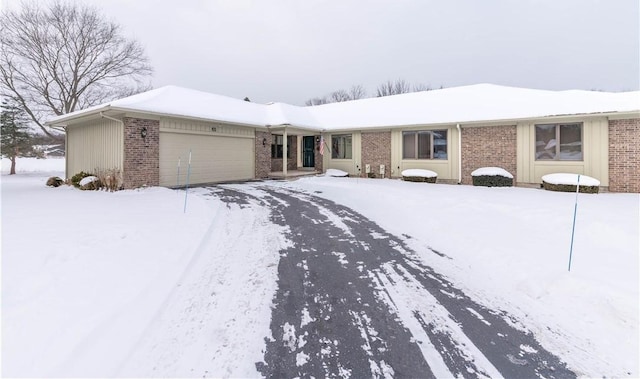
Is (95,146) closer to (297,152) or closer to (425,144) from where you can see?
(297,152)

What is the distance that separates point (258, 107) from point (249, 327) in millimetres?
17790

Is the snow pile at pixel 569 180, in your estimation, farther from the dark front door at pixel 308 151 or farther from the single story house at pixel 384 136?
the dark front door at pixel 308 151

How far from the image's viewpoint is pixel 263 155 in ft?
57.1

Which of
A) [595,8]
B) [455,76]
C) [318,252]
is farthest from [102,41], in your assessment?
[455,76]

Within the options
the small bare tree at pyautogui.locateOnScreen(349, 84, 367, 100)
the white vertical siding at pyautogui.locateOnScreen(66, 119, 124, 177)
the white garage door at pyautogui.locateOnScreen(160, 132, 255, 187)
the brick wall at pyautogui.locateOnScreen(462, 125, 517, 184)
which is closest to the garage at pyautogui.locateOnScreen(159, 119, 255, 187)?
the white garage door at pyautogui.locateOnScreen(160, 132, 255, 187)

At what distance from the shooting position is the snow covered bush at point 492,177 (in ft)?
43.1

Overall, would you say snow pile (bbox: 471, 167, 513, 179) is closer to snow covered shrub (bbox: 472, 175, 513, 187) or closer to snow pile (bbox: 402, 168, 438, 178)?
snow covered shrub (bbox: 472, 175, 513, 187)

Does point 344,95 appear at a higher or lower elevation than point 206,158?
higher

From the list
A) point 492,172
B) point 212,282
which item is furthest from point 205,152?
point 492,172

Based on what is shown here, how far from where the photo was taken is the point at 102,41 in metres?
26.4

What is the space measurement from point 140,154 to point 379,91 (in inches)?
1728

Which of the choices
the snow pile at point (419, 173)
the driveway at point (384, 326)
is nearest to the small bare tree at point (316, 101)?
the snow pile at point (419, 173)

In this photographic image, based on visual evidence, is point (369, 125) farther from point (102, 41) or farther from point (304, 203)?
point (102, 41)

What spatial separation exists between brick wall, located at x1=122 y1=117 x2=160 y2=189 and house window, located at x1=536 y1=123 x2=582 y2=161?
1600cm
